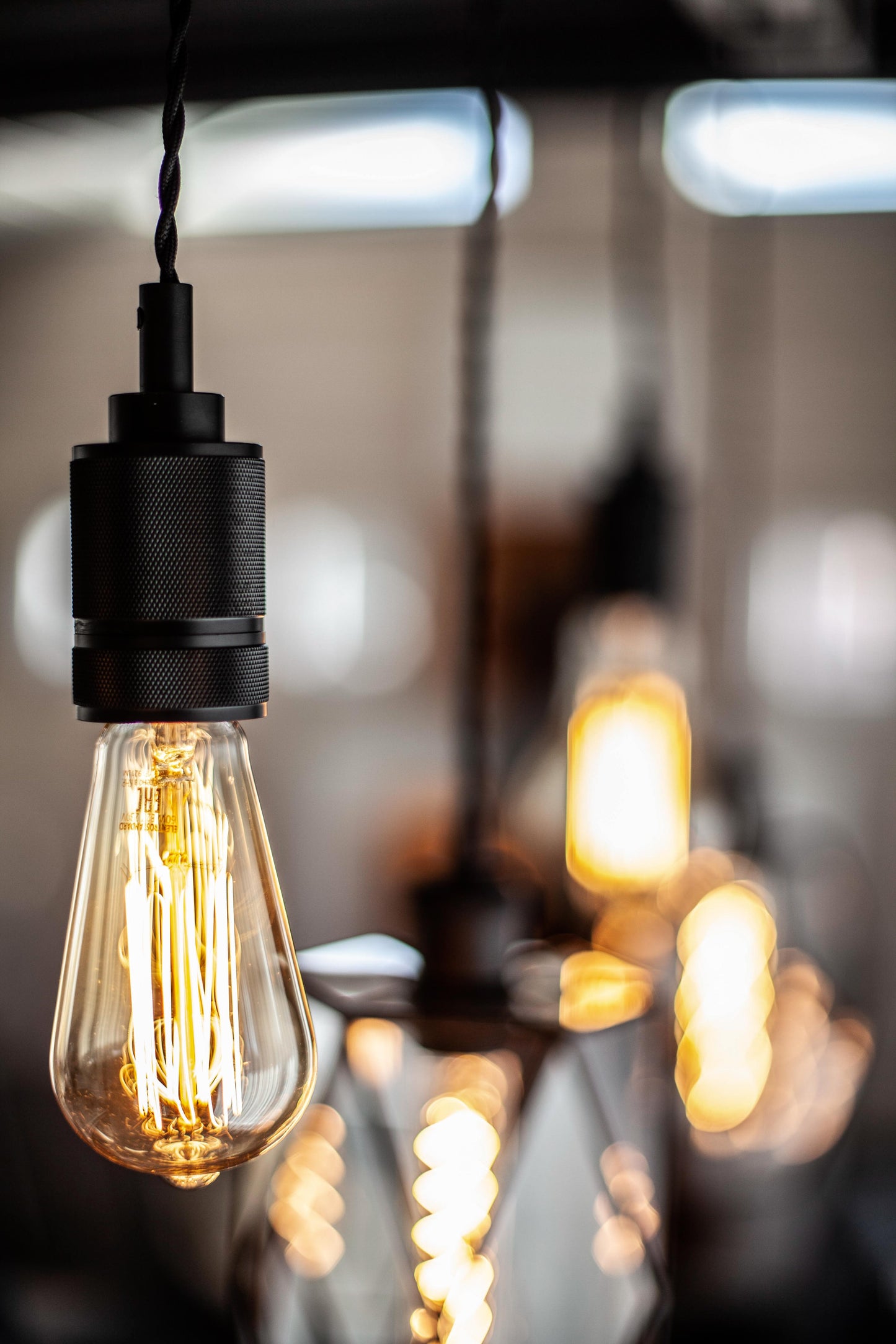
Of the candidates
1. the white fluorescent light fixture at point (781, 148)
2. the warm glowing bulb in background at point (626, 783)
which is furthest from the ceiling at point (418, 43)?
the warm glowing bulb in background at point (626, 783)

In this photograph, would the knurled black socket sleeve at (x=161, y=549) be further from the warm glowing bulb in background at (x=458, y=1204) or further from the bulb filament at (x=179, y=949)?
the warm glowing bulb in background at (x=458, y=1204)

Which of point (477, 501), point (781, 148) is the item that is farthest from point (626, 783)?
point (781, 148)

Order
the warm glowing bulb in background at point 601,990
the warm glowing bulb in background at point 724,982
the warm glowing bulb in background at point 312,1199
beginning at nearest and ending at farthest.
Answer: the warm glowing bulb in background at point 601,990 < the warm glowing bulb in background at point 312,1199 < the warm glowing bulb in background at point 724,982

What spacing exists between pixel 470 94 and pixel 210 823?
1.37m

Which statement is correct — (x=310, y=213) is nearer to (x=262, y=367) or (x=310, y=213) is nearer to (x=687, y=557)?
(x=262, y=367)

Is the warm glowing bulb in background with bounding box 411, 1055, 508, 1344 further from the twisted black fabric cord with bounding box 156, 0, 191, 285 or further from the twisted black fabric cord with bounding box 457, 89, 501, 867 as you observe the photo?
the twisted black fabric cord with bounding box 156, 0, 191, 285

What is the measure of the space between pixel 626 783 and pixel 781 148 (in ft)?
3.32

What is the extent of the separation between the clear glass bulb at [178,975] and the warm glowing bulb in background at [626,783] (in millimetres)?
549

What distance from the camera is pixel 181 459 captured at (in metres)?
0.26

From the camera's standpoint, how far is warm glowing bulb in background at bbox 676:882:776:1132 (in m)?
→ 0.96

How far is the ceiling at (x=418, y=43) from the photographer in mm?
1027

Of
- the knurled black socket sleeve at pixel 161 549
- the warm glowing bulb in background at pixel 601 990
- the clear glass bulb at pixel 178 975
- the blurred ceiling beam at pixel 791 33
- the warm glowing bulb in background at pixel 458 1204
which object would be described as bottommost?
the warm glowing bulb in background at pixel 458 1204

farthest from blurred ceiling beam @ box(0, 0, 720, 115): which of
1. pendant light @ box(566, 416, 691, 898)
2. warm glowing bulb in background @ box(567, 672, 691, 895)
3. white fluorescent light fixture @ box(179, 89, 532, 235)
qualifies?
warm glowing bulb in background @ box(567, 672, 691, 895)

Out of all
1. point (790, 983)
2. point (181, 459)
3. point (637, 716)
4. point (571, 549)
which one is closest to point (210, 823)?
point (181, 459)
